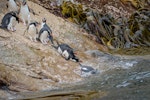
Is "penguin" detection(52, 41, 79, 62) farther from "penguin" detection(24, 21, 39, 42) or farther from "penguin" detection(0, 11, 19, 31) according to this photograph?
"penguin" detection(0, 11, 19, 31)

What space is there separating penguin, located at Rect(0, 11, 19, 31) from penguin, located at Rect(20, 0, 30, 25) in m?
0.22

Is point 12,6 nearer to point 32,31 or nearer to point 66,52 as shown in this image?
point 32,31

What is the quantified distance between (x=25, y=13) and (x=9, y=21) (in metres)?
0.76

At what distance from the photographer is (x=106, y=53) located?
9.91 meters

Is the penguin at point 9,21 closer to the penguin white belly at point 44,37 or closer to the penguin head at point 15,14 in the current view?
the penguin head at point 15,14

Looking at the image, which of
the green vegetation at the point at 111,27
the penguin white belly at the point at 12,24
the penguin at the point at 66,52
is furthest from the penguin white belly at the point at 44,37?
the green vegetation at the point at 111,27

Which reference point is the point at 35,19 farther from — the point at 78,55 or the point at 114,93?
the point at 114,93

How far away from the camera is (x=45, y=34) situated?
372 inches

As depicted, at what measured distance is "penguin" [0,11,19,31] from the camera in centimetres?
920

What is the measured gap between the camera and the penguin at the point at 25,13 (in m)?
9.74

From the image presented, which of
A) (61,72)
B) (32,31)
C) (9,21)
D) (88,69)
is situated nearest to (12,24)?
(9,21)

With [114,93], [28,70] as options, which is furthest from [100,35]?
[114,93]

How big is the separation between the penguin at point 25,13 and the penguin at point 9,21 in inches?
8.8

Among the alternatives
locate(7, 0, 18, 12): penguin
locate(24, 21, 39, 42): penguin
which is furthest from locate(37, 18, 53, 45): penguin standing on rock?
locate(7, 0, 18, 12): penguin
